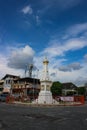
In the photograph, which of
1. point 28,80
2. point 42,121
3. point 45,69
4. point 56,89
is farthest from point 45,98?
point 56,89

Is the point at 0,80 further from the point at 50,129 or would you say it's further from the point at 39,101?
the point at 50,129

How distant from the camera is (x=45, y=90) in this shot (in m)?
45.2

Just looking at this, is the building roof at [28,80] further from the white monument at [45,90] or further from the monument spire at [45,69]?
the white monument at [45,90]

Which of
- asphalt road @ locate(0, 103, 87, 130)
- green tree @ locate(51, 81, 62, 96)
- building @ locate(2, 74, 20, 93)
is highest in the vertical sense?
building @ locate(2, 74, 20, 93)

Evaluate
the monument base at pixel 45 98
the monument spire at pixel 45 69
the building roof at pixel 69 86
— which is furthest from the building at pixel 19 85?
the building roof at pixel 69 86

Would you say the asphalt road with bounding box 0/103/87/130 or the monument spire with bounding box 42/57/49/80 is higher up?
the monument spire with bounding box 42/57/49/80

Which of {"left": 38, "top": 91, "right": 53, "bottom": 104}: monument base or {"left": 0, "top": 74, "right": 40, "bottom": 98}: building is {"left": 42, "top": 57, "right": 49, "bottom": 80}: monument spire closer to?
{"left": 38, "top": 91, "right": 53, "bottom": 104}: monument base

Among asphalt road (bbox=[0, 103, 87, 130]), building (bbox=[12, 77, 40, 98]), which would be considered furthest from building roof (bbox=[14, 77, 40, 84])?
asphalt road (bbox=[0, 103, 87, 130])

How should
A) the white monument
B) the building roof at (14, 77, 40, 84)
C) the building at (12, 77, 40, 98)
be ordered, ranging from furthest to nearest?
the building roof at (14, 77, 40, 84), the building at (12, 77, 40, 98), the white monument

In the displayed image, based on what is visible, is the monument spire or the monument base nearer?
the monument base

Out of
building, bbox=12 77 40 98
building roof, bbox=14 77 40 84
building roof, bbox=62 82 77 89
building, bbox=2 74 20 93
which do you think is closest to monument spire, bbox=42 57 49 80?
building, bbox=12 77 40 98

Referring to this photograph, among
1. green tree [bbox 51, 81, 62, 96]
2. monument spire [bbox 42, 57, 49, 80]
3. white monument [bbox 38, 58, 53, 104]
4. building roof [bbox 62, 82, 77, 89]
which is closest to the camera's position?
white monument [bbox 38, 58, 53, 104]

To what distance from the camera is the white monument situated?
144 ft

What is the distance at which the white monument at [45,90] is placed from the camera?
43956 mm
